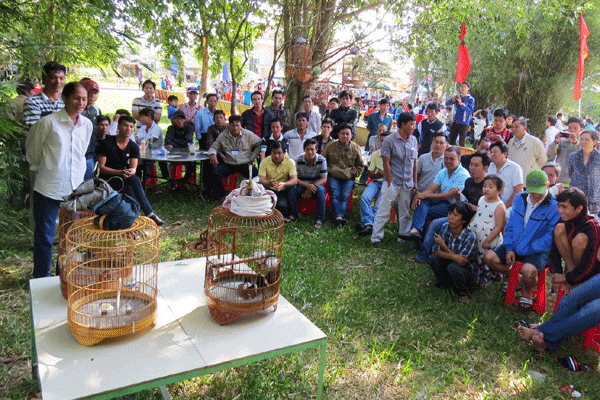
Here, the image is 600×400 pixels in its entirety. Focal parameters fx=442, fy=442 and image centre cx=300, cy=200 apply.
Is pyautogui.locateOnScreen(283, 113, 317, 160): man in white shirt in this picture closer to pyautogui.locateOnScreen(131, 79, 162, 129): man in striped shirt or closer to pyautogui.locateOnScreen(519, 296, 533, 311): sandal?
pyautogui.locateOnScreen(131, 79, 162, 129): man in striped shirt

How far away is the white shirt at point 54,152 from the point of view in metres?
3.46

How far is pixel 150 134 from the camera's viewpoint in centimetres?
725

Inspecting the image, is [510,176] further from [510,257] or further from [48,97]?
[48,97]

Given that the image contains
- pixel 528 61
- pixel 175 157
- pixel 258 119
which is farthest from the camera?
pixel 528 61

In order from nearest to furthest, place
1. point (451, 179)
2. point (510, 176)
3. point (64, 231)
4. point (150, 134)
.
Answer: point (64, 231), point (510, 176), point (451, 179), point (150, 134)

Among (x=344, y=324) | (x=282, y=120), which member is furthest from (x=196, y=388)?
(x=282, y=120)

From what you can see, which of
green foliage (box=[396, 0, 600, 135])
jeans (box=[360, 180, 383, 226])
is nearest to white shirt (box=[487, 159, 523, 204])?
jeans (box=[360, 180, 383, 226])

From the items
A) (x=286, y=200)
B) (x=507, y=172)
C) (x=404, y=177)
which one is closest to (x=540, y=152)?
(x=507, y=172)

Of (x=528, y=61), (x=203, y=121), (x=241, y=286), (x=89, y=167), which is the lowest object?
(x=241, y=286)

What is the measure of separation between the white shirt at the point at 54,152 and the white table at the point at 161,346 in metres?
1.07

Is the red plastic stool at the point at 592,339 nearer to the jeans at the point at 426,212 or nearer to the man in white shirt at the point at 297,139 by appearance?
the jeans at the point at 426,212

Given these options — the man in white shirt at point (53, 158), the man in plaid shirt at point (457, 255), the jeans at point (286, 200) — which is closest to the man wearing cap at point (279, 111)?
the jeans at point (286, 200)

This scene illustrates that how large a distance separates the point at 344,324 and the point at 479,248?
1.71 meters

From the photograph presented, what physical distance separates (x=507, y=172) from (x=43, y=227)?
189 inches
